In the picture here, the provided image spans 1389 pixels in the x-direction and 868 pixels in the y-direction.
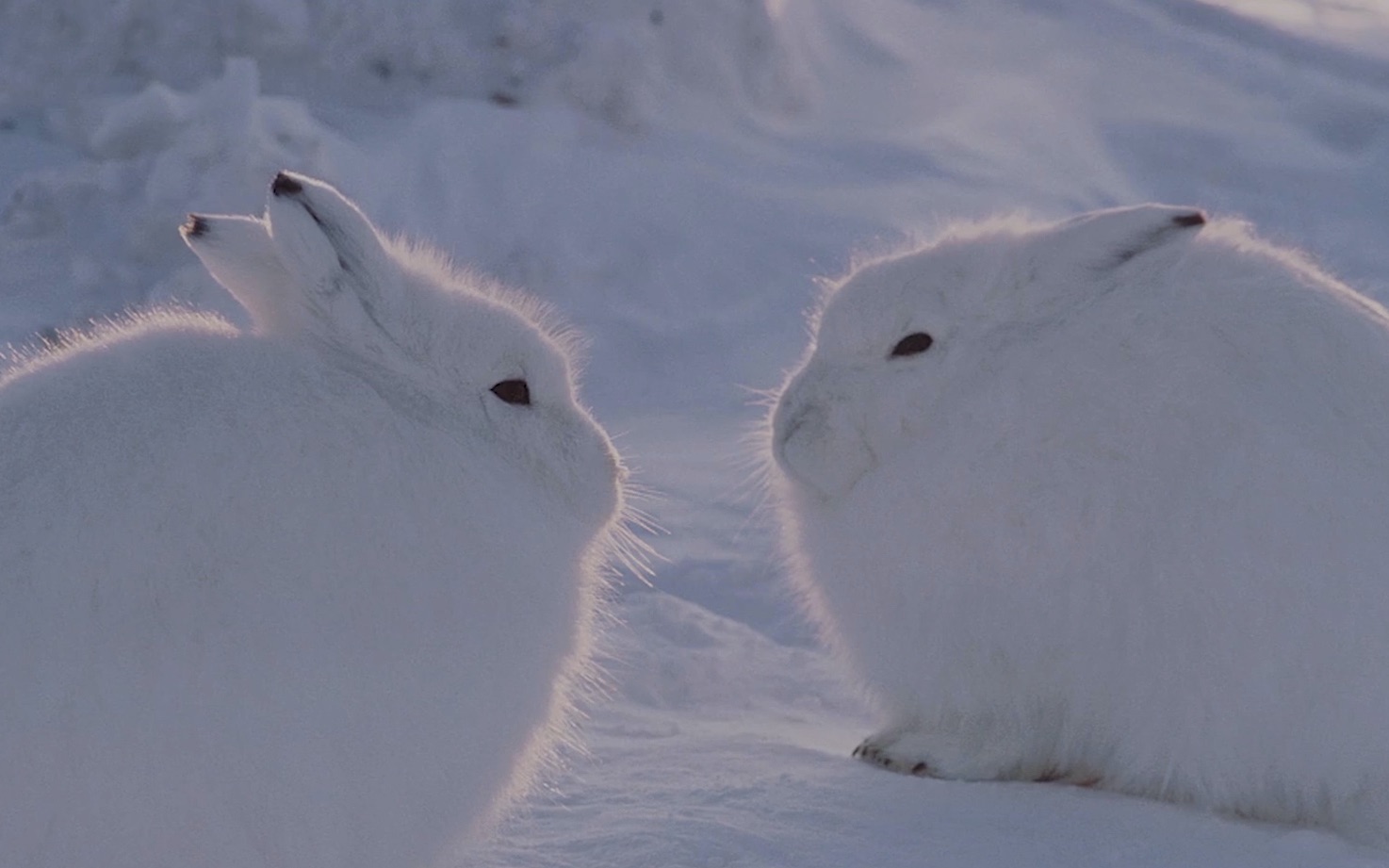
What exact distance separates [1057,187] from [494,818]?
20.8ft

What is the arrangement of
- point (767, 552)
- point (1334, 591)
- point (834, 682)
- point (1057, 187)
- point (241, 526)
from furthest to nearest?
point (1057, 187)
point (767, 552)
point (834, 682)
point (1334, 591)
point (241, 526)

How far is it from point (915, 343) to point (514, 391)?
1.16 metres

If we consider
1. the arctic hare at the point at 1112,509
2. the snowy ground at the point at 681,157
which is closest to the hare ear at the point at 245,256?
the arctic hare at the point at 1112,509

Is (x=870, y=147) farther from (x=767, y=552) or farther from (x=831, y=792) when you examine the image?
(x=831, y=792)

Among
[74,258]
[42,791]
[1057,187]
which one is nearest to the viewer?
[42,791]

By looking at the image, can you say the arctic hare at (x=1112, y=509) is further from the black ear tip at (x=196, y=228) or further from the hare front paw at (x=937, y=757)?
the black ear tip at (x=196, y=228)

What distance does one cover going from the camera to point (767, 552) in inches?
202

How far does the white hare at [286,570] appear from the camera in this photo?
2.14 m

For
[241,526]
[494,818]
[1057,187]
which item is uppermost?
[1057,187]

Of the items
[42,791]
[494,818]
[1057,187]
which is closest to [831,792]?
[494,818]

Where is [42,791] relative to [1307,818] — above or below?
below

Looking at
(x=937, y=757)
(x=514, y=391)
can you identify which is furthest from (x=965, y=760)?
(x=514, y=391)

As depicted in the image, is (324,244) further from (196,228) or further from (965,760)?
(965,760)

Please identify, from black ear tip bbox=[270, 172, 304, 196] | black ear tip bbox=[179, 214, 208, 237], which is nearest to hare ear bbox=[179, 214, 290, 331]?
black ear tip bbox=[179, 214, 208, 237]
